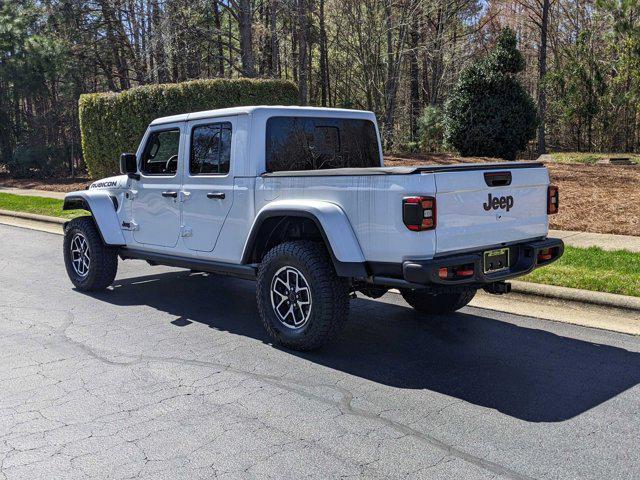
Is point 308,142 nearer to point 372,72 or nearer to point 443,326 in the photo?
point 443,326

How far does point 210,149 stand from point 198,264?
3.64ft

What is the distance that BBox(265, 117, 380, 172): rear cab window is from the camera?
601 cm

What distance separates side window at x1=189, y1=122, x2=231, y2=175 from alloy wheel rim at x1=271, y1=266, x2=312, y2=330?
1.25m

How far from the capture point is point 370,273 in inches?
198

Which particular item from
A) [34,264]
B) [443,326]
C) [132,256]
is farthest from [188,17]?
[443,326]

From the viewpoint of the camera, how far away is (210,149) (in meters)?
6.30

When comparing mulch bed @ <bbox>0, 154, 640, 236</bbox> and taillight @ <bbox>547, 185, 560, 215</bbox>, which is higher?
taillight @ <bbox>547, 185, 560, 215</bbox>

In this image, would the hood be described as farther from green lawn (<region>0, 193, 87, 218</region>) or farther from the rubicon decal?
green lawn (<region>0, 193, 87, 218</region>)

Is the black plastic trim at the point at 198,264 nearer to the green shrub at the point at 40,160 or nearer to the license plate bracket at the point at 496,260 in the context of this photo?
the license plate bracket at the point at 496,260

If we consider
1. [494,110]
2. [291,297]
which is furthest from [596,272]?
[494,110]

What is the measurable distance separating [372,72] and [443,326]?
2334cm

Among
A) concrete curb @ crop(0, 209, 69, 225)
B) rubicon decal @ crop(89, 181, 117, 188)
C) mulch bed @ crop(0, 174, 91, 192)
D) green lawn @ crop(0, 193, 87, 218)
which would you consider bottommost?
concrete curb @ crop(0, 209, 69, 225)

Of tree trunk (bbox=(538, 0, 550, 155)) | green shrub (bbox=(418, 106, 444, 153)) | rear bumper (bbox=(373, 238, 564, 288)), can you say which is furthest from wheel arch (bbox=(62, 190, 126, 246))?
tree trunk (bbox=(538, 0, 550, 155))

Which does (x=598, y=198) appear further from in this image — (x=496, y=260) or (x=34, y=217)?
(x=34, y=217)
